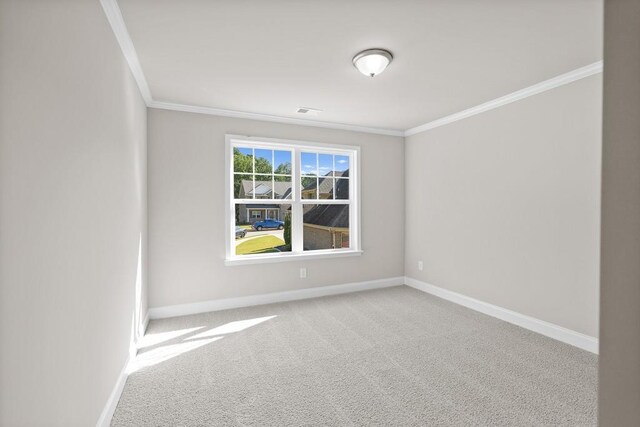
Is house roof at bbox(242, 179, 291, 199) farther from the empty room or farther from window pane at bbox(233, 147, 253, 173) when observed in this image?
window pane at bbox(233, 147, 253, 173)

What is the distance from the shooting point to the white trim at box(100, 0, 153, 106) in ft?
6.15

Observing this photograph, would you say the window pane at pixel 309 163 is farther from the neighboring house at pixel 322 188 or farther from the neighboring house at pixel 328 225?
the neighboring house at pixel 328 225

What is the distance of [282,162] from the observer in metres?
4.40

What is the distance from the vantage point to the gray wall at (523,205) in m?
2.82

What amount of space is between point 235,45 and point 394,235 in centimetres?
362

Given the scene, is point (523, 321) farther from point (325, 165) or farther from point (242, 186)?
point (242, 186)

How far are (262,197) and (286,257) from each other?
87 centimetres

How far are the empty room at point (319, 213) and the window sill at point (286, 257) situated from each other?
42mm

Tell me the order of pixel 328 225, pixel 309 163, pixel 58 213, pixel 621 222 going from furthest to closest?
pixel 328 225 < pixel 309 163 < pixel 58 213 < pixel 621 222

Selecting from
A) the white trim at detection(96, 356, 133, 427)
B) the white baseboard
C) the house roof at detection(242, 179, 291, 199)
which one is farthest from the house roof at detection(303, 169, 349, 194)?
the white trim at detection(96, 356, 133, 427)

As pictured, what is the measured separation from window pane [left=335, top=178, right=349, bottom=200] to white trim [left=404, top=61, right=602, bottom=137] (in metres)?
1.41

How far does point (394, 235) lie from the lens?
5.05 m

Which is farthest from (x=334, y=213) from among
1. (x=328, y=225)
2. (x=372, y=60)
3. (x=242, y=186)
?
(x=372, y=60)

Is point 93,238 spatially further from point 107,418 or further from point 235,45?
point 235,45
